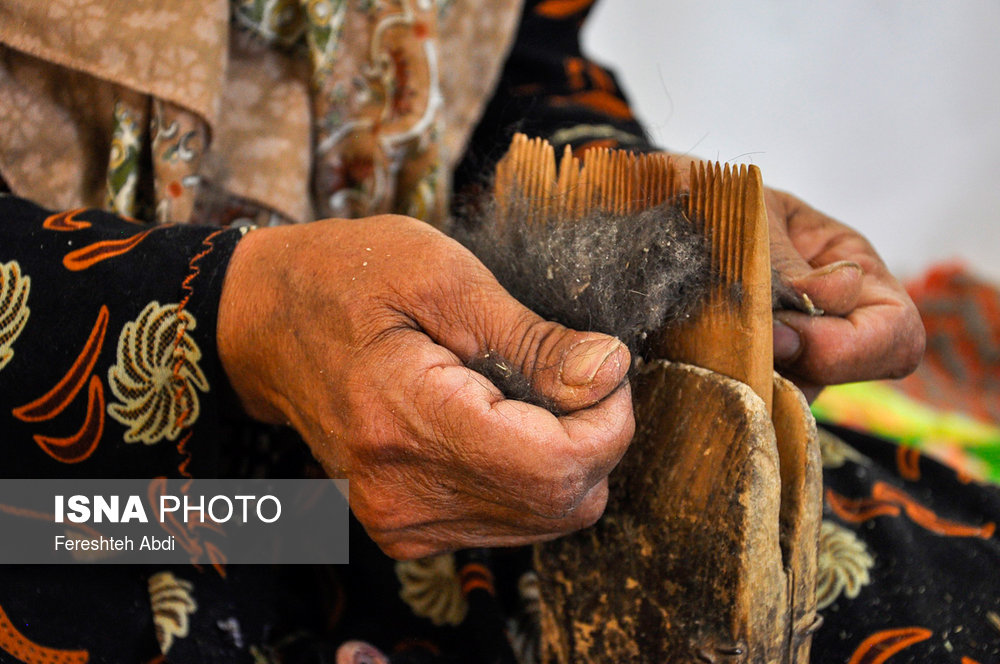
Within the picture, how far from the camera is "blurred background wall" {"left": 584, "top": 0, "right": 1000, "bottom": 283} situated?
2684 millimetres

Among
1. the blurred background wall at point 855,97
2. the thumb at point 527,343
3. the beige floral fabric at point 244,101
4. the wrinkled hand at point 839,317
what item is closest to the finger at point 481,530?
the thumb at point 527,343

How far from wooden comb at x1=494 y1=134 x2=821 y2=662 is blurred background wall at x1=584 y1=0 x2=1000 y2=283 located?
2123 mm

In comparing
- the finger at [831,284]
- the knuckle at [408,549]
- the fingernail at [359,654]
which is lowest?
the fingernail at [359,654]

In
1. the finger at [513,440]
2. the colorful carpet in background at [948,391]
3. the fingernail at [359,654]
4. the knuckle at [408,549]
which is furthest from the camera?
the colorful carpet in background at [948,391]

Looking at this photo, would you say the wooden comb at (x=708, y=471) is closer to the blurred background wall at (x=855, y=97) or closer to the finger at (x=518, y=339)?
the finger at (x=518, y=339)

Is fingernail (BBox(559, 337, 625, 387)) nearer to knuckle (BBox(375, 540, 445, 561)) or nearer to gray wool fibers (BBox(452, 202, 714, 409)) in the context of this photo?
gray wool fibers (BBox(452, 202, 714, 409))

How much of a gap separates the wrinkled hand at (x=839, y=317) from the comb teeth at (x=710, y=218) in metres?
0.09

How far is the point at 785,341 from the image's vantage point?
2.29ft

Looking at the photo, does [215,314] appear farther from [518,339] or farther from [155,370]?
[518,339]

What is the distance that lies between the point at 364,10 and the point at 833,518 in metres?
0.87

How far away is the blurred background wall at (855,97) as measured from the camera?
2684mm

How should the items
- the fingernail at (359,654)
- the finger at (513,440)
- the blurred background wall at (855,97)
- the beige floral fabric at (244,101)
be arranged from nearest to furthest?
1. the finger at (513,440)
2. the fingernail at (359,654)
3. the beige floral fabric at (244,101)
4. the blurred background wall at (855,97)

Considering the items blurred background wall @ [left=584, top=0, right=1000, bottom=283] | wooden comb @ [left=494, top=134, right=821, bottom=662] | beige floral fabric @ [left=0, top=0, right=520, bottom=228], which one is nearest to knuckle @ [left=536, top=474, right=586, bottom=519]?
wooden comb @ [left=494, top=134, right=821, bottom=662]

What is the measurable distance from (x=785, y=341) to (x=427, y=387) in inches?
13.0
